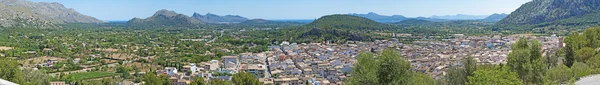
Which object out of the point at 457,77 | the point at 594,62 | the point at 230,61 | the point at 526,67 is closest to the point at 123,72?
the point at 230,61

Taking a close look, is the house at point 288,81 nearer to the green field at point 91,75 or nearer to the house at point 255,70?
the house at point 255,70

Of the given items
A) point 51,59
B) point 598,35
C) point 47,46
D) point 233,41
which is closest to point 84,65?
point 51,59

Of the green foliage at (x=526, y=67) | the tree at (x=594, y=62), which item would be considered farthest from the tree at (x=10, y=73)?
the tree at (x=594, y=62)

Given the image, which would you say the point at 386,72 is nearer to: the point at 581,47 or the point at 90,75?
the point at 581,47

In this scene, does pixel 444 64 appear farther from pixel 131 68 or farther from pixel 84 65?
pixel 84 65

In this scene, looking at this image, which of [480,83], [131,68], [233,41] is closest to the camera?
[480,83]

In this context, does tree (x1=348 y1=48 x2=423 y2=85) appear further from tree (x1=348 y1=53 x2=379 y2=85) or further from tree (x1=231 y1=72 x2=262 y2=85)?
tree (x1=231 y1=72 x2=262 y2=85)
